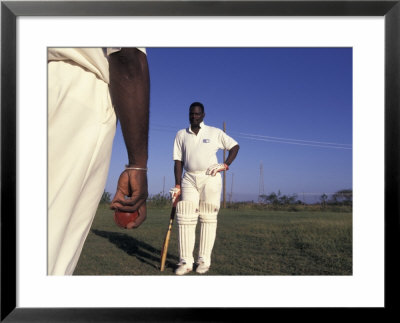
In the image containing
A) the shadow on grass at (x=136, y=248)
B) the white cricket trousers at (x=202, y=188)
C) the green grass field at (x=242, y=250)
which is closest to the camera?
the white cricket trousers at (x=202, y=188)

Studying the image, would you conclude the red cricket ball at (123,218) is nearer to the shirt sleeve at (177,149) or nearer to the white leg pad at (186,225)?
the white leg pad at (186,225)

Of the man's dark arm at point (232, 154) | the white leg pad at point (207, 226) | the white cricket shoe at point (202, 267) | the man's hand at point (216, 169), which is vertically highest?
the man's dark arm at point (232, 154)

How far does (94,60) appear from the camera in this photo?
1549 millimetres

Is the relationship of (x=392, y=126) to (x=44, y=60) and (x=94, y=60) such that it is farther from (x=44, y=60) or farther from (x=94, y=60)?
(x=44, y=60)

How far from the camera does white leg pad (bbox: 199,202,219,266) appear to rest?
2.84 m

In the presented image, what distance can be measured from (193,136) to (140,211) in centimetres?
125

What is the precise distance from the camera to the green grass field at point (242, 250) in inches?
122

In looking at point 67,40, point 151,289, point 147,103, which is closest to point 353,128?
point 147,103

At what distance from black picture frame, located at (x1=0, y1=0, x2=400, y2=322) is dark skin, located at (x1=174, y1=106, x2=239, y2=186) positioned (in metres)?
1.15

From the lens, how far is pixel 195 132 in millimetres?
2883

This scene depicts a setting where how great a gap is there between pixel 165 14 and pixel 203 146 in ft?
4.24

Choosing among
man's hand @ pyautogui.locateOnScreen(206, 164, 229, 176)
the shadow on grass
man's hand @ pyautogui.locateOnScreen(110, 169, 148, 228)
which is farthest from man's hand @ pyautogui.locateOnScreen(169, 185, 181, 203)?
man's hand @ pyautogui.locateOnScreen(110, 169, 148, 228)

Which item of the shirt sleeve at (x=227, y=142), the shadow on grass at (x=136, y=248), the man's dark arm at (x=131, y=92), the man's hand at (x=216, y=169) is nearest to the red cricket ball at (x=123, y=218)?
the man's dark arm at (x=131, y=92)

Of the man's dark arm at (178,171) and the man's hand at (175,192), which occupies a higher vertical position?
the man's dark arm at (178,171)
